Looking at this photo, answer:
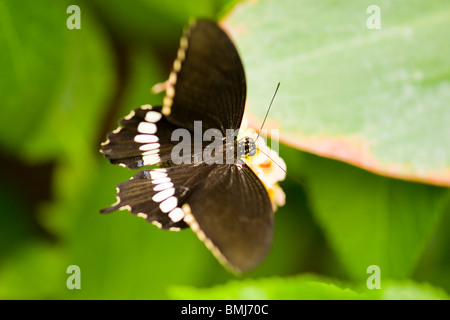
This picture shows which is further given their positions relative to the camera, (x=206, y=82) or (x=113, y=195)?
(x=113, y=195)

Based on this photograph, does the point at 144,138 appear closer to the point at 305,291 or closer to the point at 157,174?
the point at 157,174

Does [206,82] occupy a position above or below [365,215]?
above

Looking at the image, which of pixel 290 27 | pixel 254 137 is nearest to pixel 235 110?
pixel 254 137

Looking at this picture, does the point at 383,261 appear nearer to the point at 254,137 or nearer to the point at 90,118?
the point at 254,137

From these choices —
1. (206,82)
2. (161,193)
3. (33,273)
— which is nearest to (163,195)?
(161,193)

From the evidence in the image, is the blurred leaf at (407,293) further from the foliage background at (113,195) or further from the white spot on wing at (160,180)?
the white spot on wing at (160,180)

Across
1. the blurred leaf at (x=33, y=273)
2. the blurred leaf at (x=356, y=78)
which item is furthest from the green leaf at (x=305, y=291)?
the blurred leaf at (x=33, y=273)
